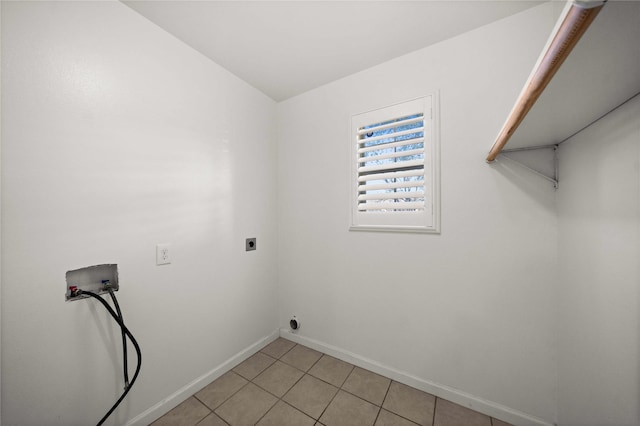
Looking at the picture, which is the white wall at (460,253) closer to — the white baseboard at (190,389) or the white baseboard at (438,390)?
the white baseboard at (438,390)

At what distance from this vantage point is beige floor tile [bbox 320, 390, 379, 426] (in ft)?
4.17

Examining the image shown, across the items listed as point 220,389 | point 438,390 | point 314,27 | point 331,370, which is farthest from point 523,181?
point 220,389

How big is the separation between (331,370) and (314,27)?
2298 millimetres

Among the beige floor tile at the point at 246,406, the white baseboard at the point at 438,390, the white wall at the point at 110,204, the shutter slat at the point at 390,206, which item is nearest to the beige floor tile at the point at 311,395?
the beige floor tile at the point at 246,406

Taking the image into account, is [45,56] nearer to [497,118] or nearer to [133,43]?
[133,43]

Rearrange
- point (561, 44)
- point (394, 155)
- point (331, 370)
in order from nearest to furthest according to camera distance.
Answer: point (561, 44) → point (394, 155) → point (331, 370)

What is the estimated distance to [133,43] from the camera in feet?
4.10

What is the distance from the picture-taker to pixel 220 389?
152 centimetres

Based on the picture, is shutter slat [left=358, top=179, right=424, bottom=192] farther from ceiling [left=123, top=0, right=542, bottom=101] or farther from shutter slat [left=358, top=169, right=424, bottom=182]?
ceiling [left=123, top=0, right=542, bottom=101]

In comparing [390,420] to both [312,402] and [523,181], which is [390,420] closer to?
[312,402]

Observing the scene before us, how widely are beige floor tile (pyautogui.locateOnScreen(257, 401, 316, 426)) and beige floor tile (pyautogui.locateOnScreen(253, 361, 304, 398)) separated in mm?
110

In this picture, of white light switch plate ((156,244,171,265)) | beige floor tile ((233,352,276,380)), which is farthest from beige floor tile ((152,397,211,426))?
white light switch plate ((156,244,171,265))

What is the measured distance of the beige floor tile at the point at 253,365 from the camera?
1.66 meters

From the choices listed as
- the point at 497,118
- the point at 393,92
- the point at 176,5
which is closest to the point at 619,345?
the point at 497,118
